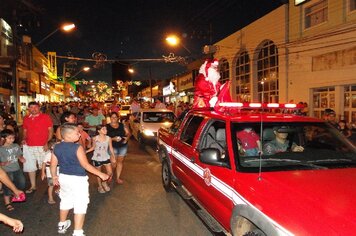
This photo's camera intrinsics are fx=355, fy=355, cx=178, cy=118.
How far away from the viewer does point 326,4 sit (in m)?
16.2

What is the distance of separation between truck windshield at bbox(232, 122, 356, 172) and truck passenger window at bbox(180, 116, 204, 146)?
104 cm

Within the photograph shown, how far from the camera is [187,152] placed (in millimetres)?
5559

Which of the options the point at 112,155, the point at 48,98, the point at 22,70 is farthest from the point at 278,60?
the point at 48,98

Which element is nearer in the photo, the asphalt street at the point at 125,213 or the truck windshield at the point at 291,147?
the truck windshield at the point at 291,147

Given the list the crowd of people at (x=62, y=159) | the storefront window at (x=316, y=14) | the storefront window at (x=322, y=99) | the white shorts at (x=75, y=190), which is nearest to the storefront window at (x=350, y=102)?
the storefront window at (x=322, y=99)

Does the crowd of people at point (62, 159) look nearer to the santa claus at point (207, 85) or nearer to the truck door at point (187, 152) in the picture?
the truck door at point (187, 152)

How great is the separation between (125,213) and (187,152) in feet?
5.18

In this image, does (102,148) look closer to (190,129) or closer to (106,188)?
(106,188)

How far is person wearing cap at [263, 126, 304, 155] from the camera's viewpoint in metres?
4.45

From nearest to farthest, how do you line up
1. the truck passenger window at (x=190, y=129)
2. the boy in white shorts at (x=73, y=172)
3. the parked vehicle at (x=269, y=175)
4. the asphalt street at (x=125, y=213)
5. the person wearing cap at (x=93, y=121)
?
1. the parked vehicle at (x=269, y=175)
2. the boy in white shorts at (x=73, y=172)
3. the asphalt street at (x=125, y=213)
4. the truck passenger window at (x=190, y=129)
5. the person wearing cap at (x=93, y=121)

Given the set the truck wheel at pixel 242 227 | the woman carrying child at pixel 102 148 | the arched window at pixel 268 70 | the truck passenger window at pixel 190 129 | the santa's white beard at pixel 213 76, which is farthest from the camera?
the arched window at pixel 268 70

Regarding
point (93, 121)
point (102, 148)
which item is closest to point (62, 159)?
point (102, 148)

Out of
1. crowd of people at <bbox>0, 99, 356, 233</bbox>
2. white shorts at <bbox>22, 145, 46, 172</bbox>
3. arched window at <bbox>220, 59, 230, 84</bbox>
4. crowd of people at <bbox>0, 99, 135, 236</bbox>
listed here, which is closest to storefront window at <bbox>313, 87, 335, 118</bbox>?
crowd of people at <bbox>0, 99, 356, 233</bbox>

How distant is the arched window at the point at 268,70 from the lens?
20766 millimetres
